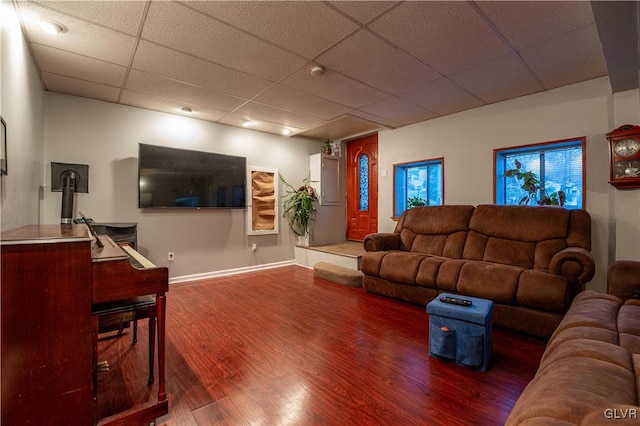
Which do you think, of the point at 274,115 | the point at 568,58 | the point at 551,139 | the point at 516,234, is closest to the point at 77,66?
the point at 274,115

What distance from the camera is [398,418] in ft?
4.67

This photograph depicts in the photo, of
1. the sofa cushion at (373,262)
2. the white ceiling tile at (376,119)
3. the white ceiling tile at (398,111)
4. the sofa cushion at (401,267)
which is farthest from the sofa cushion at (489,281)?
the white ceiling tile at (376,119)

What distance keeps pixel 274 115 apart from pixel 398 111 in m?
1.81

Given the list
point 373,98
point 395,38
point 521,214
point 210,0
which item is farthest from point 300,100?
point 521,214

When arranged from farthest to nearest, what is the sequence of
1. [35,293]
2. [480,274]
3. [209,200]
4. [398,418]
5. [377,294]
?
[209,200] < [377,294] < [480,274] < [398,418] < [35,293]

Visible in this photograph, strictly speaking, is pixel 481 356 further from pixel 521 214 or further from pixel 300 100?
pixel 300 100

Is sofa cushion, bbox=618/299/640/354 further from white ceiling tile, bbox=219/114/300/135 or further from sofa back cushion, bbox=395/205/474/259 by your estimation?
white ceiling tile, bbox=219/114/300/135

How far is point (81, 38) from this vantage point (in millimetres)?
2254

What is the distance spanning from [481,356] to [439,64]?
2523 millimetres

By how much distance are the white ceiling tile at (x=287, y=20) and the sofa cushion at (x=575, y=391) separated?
7.66ft

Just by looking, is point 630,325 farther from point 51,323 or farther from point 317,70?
point 317,70

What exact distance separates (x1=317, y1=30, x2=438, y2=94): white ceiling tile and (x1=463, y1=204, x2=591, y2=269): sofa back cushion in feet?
5.79

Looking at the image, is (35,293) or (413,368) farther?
(413,368)

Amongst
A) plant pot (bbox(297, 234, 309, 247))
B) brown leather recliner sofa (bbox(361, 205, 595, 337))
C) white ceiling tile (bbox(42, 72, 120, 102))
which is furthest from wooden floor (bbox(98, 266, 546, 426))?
white ceiling tile (bbox(42, 72, 120, 102))
